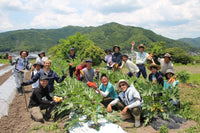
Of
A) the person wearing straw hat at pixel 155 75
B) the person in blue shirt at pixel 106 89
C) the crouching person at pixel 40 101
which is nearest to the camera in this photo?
the crouching person at pixel 40 101

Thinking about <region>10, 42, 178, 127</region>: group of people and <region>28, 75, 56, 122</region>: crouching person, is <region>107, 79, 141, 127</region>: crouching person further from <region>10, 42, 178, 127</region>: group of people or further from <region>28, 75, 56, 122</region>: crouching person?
<region>28, 75, 56, 122</region>: crouching person

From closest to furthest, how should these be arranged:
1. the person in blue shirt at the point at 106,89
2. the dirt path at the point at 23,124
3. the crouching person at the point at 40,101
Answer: the dirt path at the point at 23,124 < the crouching person at the point at 40,101 < the person in blue shirt at the point at 106,89

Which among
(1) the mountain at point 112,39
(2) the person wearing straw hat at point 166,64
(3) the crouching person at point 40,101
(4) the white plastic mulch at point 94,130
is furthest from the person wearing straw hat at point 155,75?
(1) the mountain at point 112,39

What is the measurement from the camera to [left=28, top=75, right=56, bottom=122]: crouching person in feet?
13.2

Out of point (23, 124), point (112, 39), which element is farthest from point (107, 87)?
point (112, 39)

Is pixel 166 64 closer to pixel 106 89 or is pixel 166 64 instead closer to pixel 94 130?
pixel 106 89

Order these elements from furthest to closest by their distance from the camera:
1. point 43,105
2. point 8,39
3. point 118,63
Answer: point 8,39, point 118,63, point 43,105

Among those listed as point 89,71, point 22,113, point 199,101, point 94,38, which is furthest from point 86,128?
point 94,38

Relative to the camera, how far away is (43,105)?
4.30 m

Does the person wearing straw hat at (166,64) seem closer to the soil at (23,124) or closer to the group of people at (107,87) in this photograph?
the group of people at (107,87)

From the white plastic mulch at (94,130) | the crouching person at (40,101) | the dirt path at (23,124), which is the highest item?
the crouching person at (40,101)

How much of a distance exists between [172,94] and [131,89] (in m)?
1.17

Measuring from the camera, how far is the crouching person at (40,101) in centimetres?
402

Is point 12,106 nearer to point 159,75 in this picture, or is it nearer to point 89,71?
point 89,71
